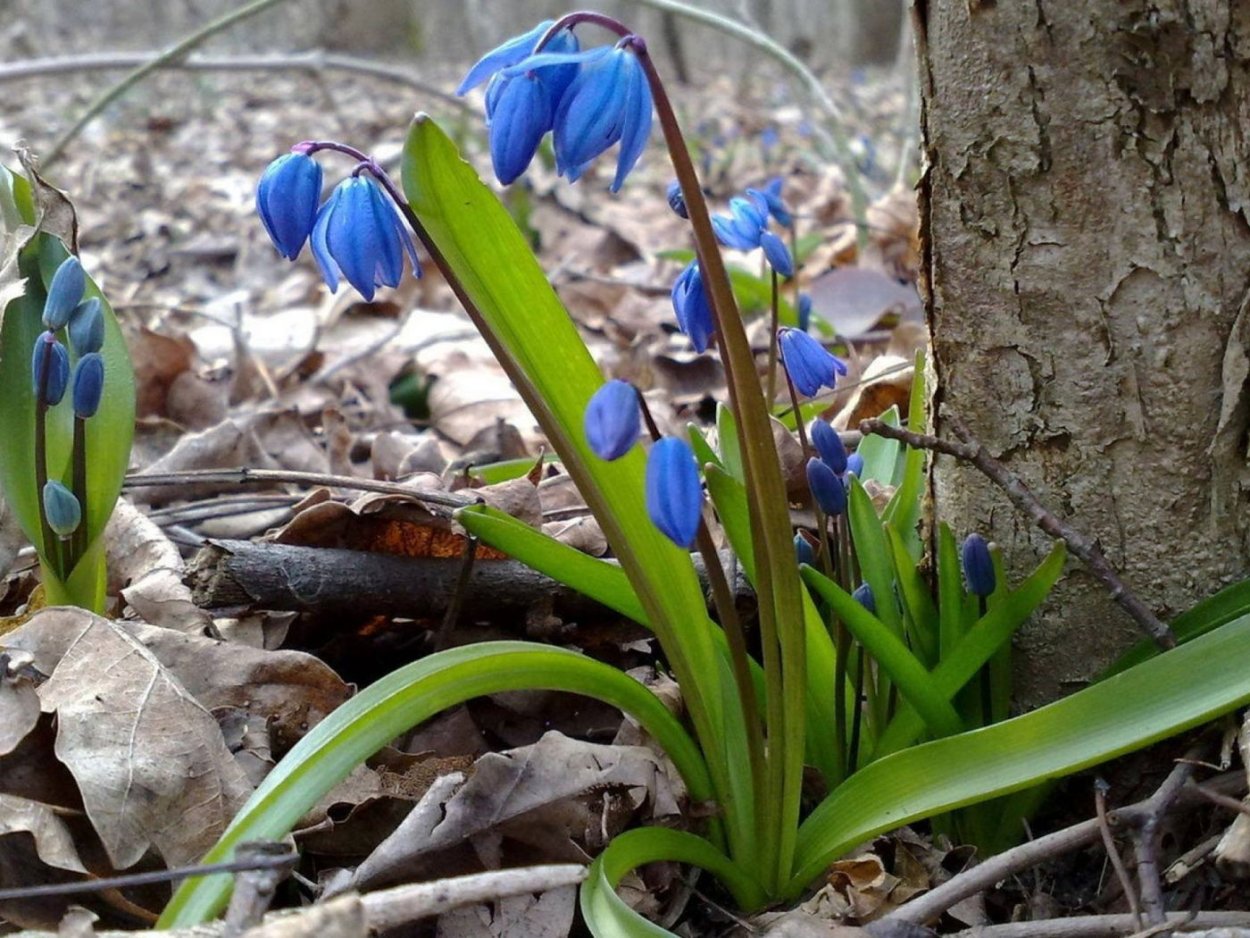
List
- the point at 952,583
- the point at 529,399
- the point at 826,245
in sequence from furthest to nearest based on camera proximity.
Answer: the point at 826,245 → the point at 952,583 → the point at 529,399

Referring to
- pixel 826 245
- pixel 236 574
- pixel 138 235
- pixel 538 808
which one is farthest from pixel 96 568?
pixel 138 235

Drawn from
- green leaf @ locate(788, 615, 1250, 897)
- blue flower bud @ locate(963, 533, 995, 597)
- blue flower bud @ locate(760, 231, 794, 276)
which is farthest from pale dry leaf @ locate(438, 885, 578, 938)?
blue flower bud @ locate(760, 231, 794, 276)

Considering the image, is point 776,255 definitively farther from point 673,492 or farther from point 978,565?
point 673,492

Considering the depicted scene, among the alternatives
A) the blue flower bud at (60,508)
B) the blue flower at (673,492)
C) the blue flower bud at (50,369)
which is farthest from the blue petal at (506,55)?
the blue flower bud at (60,508)

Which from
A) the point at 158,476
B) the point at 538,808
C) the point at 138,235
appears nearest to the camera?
the point at 538,808

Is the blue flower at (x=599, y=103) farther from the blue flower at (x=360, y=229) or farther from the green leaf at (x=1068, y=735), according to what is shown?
the green leaf at (x=1068, y=735)

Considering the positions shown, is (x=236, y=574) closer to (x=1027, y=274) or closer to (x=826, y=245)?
(x=1027, y=274)
